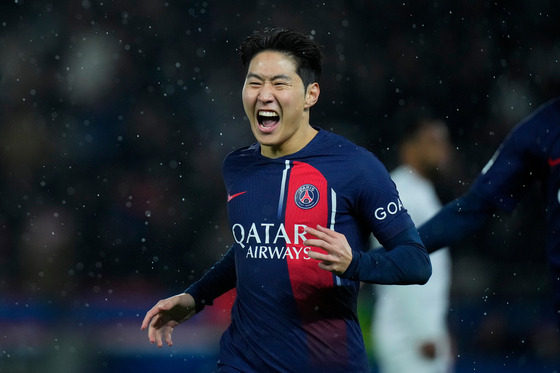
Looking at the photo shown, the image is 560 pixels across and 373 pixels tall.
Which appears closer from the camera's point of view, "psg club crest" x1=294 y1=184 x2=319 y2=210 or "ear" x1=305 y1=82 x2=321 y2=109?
"psg club crest" x1=294 y1=184 x2=319 y2=210

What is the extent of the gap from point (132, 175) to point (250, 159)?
631 cm

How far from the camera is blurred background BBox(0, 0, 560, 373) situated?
784cm

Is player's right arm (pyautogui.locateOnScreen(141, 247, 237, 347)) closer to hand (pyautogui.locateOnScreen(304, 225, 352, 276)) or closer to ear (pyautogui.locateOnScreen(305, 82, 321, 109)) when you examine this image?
ear (pyautogui.locateOnScreen(305, 82, 321, 109))

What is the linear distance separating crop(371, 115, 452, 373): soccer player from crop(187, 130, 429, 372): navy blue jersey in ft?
7.45

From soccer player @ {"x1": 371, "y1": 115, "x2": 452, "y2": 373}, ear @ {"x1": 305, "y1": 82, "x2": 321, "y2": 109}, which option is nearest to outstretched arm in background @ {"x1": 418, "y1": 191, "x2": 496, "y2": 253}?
ear @ {"x1": 305, "y1": 82, "x2": 321, "y2": 109}

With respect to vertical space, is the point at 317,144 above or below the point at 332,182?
above

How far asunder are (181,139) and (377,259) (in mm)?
7212

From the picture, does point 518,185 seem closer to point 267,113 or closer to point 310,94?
point 310,94

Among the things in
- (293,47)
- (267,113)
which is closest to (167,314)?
(267,113)

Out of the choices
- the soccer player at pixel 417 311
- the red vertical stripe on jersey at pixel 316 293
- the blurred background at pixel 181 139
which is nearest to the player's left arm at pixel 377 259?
the red vertical stripe on jersey at pixel 316 293

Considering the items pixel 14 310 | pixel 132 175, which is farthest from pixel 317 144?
pixel 132 175

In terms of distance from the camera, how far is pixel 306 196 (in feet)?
9.32

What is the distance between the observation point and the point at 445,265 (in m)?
5.37

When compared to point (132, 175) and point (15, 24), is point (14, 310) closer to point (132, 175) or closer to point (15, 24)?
point (132, 175)
